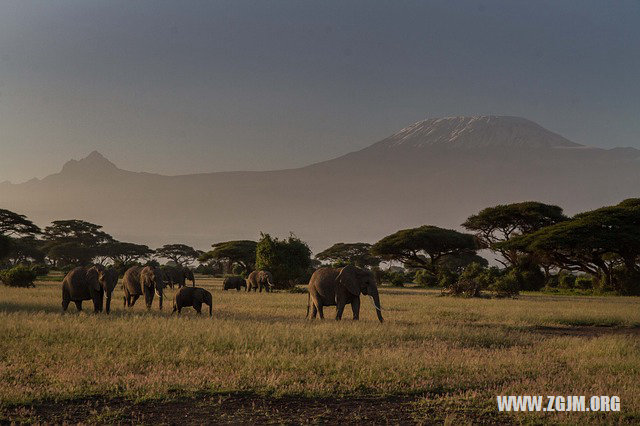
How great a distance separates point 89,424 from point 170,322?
30.4ft

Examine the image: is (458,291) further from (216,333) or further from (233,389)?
(233,389)

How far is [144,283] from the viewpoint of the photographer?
2291 centimetres

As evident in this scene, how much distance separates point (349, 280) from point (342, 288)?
1.48ft

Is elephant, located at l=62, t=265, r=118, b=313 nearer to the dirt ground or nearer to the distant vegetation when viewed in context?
the dirt ground

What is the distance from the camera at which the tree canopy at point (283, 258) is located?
1892 inches

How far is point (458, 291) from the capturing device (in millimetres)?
39125

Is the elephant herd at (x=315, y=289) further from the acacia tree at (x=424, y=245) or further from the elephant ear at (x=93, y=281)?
the acacia tree at (x=424, y=245)

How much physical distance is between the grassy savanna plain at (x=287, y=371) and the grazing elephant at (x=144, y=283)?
5425 mm

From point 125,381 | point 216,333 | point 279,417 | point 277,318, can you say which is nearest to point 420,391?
point 279,417

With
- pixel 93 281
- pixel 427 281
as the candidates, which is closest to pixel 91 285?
pixel 93 281

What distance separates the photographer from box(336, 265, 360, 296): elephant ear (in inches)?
A: 754

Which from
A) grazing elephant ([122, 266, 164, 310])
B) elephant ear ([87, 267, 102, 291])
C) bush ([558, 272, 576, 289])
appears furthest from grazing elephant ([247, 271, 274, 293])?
bush ([558, 272, 576, 289])

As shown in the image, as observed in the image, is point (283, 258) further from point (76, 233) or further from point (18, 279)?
point (76, 233)

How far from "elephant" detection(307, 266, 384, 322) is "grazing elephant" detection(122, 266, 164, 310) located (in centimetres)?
646
